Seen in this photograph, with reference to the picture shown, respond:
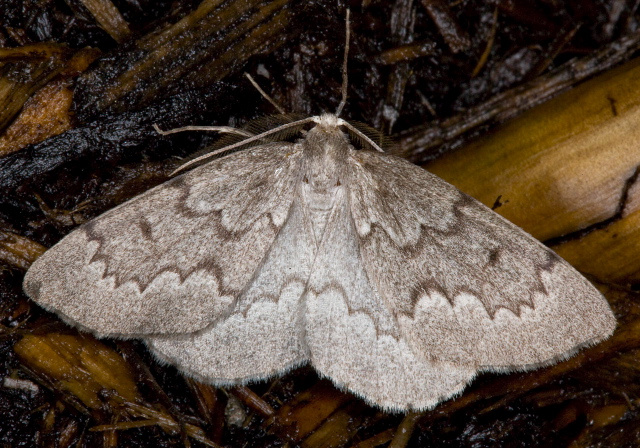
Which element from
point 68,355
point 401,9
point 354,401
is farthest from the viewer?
point 401,9

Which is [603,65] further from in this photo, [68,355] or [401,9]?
[68,355]

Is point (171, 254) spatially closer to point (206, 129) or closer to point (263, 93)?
point (206, 129)

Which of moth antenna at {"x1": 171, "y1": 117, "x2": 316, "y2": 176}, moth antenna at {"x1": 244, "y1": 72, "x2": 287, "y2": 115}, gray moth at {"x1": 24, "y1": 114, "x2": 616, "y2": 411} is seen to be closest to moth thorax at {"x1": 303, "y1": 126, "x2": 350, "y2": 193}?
gray moth at {"x1": 24, "y1": 114, "x2": 616, "y2": 411}

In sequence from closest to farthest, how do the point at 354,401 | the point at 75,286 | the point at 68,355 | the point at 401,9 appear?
the point at 75,286 < the point at 68,355 < the point at 354,401 < the point at 401,9

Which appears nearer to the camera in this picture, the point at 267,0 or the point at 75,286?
the point at 75,286

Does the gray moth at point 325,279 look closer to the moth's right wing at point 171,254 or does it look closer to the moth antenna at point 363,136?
the moth's right wing at point 171,254


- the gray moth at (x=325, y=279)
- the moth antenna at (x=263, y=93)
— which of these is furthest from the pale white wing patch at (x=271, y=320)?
the moth antenna at (x=263, y=93)

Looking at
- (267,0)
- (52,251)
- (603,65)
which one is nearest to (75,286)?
(52,251)
